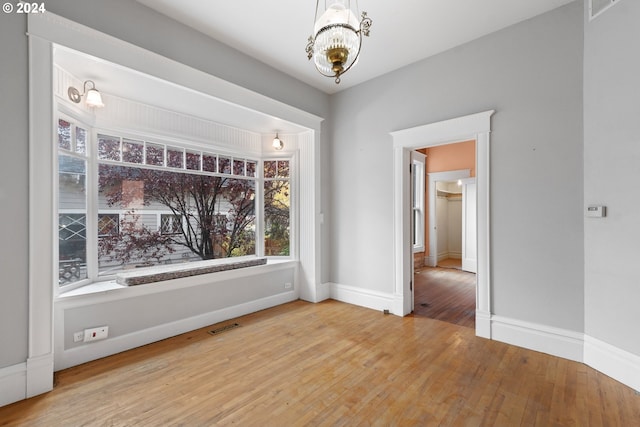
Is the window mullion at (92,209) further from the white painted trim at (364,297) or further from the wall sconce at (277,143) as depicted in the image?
the white painted trim at (364,297)

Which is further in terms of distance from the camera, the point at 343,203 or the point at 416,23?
the point at 343,203

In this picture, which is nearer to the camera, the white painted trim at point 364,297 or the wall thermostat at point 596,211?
the wall thermostat at point 596,211

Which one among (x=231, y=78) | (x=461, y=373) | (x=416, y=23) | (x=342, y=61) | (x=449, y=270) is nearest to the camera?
(x=342, y=61)

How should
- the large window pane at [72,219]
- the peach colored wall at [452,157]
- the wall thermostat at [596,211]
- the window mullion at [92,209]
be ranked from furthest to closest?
the peach colored wall at [452,157], the window mullion at [92,209], the large window pane at [72,219], the wall thermostat at [596,211]

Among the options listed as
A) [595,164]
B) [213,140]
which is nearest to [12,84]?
[213,140]

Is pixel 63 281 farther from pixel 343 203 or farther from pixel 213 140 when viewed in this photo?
pixel 343 203

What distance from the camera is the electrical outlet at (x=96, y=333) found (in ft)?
8.22

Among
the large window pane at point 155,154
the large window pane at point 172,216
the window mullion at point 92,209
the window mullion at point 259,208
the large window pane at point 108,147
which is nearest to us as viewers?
the window mullion at point 92,209

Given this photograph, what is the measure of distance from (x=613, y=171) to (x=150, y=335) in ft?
14.9

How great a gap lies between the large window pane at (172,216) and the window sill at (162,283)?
Result: 231mm

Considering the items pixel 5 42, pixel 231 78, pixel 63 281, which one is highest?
pixel 231 78

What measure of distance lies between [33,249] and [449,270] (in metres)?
6.96

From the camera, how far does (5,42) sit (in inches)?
76.5

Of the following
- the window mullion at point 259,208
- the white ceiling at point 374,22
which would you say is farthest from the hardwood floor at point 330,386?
the white ceiling at point 374,22
